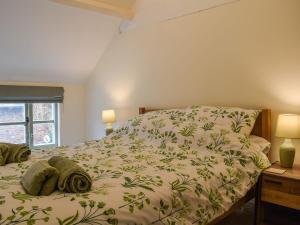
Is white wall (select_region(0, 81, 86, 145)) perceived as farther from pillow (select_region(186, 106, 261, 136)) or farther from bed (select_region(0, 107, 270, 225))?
Answer: pillow (select_region(186, 106, 261, 136))

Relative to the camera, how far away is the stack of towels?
4.38ft

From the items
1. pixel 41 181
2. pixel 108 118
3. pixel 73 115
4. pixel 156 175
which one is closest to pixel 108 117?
pixel 108 118

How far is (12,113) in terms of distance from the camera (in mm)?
3977

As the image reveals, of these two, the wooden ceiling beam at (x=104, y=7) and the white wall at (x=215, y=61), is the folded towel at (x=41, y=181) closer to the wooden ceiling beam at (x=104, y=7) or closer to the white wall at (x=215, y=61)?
the white wall at (x=215, y=61)

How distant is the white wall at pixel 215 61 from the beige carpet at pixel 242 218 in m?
0.60

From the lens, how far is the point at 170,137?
2.55 m

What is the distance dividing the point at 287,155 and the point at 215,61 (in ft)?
3.92

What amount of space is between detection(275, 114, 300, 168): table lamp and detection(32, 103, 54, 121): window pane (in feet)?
11.1

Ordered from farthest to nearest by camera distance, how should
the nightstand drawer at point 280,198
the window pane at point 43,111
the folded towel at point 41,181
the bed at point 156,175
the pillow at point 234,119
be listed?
1. the window pane at point 43,111
2. the pillow at point 234,119
3. the nightstand drawer at point 280,198
4. the folded towel at point 41,181
5. the bed at point 156,175

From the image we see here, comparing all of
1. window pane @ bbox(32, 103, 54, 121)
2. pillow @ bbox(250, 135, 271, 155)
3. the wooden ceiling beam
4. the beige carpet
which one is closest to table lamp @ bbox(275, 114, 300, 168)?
pillow @ bbox(250, 135, 271, 155)

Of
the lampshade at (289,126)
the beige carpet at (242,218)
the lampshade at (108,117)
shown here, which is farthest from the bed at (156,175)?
the lampshade at (108,117)

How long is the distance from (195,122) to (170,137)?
0.27 metres

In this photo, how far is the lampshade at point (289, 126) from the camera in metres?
2.17

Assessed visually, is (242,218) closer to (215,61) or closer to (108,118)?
(215,61)
